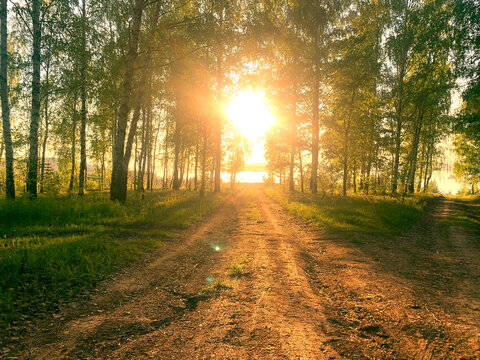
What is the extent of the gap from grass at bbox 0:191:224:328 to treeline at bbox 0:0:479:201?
3.24 metres

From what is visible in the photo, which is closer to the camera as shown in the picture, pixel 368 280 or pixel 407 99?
pixel 368 280

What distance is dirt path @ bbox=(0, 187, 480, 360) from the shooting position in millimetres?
2918

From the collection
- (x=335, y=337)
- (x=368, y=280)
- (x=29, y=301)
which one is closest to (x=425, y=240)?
(x=368, y=280)

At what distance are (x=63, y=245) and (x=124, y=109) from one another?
8.50 metres

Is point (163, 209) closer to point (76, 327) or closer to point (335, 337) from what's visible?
point (76, 327)

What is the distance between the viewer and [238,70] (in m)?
15.6

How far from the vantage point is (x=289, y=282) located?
495cm

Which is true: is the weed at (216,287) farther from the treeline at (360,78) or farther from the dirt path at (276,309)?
the treeline at (360,78)

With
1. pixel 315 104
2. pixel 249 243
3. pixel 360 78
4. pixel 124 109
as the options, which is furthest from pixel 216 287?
pixel 360 78

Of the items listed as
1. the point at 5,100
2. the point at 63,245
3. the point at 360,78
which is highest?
Result: the point at 360,78

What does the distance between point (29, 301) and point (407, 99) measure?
2868 cm

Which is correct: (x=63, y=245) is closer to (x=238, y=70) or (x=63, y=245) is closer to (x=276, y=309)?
(x=276, y=309)

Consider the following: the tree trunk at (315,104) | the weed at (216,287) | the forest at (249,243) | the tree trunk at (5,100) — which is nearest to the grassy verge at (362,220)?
the forest at (249,243)

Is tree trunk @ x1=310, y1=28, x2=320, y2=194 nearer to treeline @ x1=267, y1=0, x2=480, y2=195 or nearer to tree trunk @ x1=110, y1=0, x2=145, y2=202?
treeline @ x1=267, y1=0, x2=480, y2=195
